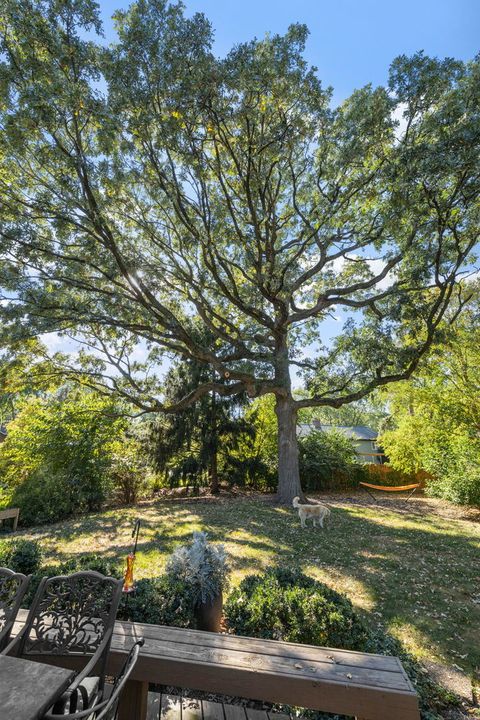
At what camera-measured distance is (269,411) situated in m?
14.8

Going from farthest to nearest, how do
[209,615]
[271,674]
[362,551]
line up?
1. [362,551]
2. [209,615]
3. [271,674]

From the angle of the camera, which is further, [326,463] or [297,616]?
[326,463]

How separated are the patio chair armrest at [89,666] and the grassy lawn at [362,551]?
324 centimetres

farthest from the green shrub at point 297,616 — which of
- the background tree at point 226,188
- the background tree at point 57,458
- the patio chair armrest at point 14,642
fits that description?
the background tree at point 57,458

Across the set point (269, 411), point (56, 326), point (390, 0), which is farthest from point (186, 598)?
point (269, 411)

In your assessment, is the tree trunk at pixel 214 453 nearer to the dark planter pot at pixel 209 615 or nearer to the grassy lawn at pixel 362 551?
the grassy lawn at pixel 362 551

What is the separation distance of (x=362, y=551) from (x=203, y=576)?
4.12m

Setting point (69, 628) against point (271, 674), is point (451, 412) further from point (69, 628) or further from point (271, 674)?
point (69, 628)

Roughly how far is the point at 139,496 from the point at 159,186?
10303 mm

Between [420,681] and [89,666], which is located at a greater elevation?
[89,666]

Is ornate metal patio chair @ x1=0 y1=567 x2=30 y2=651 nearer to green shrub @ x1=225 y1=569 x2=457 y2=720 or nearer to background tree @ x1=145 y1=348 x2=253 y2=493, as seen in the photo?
green shrub @ x1=225 y1=569 x2=457 y2=720

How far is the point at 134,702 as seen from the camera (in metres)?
2.05

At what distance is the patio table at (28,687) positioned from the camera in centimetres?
135

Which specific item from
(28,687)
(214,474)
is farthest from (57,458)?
(28,687)
